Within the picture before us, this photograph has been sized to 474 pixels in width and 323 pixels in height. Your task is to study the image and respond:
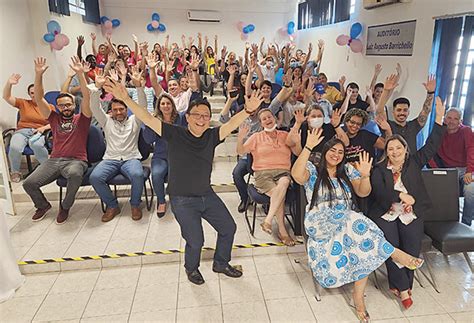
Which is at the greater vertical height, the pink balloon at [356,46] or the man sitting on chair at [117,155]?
the pink balloon at [356,46]

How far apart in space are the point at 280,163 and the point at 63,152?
230 centimetres

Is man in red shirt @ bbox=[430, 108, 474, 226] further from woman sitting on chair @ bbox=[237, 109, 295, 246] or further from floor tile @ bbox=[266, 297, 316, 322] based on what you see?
floor tile @ bbox=[266, 297, 316, 322]

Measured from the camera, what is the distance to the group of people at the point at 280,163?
257 cm

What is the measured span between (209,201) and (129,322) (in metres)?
1.01

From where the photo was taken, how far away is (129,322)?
2.47 m

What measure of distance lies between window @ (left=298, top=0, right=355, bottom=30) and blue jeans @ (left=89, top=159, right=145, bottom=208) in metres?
5.51

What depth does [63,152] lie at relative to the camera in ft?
12.3

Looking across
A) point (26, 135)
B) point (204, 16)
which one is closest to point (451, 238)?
point (26, 135)

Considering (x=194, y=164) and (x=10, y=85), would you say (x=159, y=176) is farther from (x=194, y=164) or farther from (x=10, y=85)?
(x=10, y=85)

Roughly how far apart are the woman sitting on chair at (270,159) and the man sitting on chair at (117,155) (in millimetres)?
1211

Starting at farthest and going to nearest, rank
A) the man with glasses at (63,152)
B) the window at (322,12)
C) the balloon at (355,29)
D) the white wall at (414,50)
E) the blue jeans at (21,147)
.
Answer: the window at (322,12) → the balloon at (355,29) → the white wall at (414,50) → the blue jeans at (21,147) → the man with glasses at (63,152)

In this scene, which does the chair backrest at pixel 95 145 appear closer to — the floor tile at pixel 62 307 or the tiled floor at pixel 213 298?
the tiled floor at pixel 213 298

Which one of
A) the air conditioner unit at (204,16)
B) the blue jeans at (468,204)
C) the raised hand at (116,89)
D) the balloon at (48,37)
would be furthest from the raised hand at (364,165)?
the air conditioner unit at (204,16)

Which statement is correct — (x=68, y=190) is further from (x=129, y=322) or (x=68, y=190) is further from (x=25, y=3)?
(x=25, y=3)
